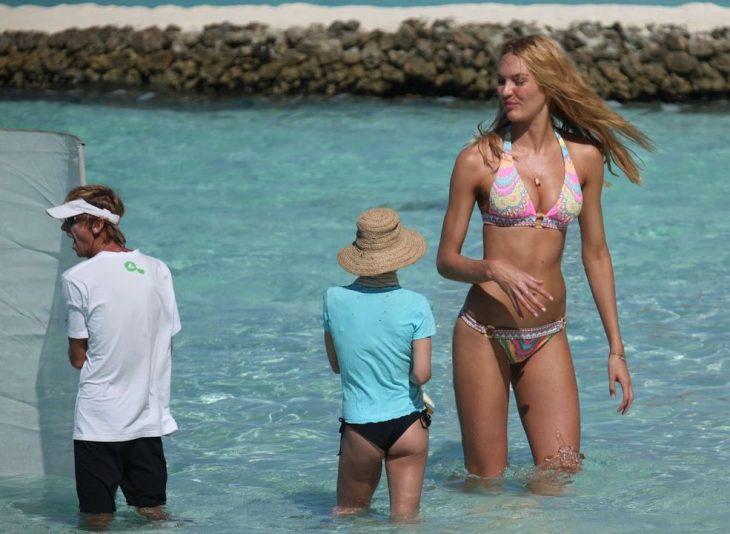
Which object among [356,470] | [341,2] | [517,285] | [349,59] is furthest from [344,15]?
[356,470]

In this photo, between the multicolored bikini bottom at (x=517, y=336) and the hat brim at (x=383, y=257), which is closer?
the hat brim at (x=383, y=257)

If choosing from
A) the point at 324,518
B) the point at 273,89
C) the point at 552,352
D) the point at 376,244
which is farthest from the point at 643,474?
the point at 273,89

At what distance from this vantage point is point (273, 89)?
20.2 metres

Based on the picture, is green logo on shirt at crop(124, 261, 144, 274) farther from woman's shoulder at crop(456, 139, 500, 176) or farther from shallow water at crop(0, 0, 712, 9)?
shallow water at crop(0, 0, 712, 9)

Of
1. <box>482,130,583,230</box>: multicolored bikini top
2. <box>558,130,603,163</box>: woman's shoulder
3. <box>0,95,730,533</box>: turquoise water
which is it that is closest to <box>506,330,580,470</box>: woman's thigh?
<box>0,95,730,533</box>: turquoise water

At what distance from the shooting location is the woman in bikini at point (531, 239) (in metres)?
5.07

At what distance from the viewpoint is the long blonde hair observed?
5059mm

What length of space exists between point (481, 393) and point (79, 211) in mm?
1708

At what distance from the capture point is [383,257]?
4574 millimetres

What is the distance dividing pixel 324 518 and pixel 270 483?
1018 mm

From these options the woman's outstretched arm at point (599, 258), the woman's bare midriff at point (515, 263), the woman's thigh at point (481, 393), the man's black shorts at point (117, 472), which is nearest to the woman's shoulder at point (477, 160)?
the woman's bare midriff at point (515, 263)

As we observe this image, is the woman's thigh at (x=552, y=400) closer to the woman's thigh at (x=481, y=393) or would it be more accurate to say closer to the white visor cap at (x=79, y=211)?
the woman's thigh at (x=481, y=393)

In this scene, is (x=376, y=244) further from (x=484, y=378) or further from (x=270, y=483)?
(x=270, y=483)

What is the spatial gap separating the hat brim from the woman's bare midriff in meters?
0.57
